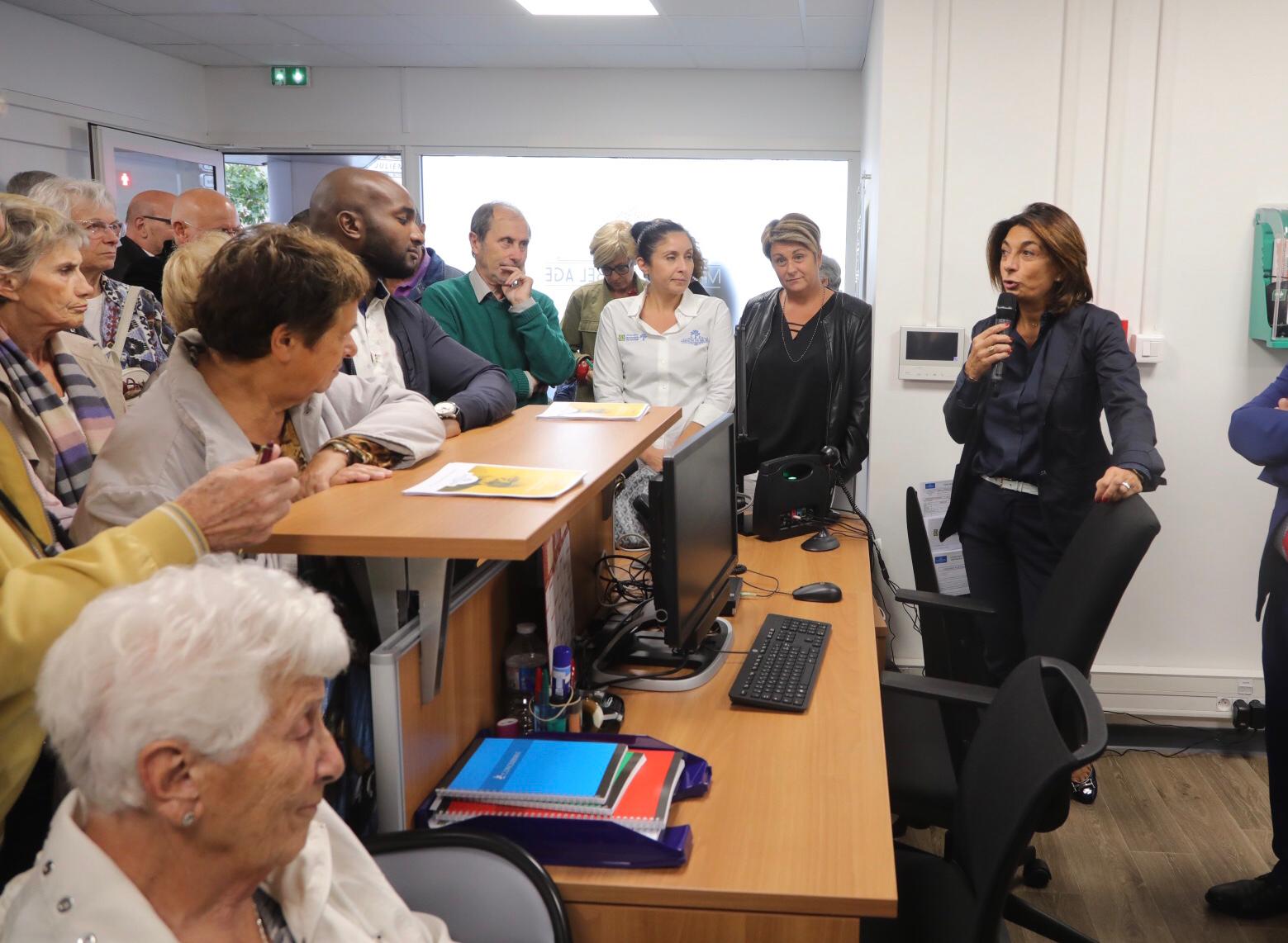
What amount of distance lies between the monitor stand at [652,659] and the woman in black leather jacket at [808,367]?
5.38 ft

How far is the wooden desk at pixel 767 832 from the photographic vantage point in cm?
126

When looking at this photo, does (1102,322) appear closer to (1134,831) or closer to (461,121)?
(1134,831)

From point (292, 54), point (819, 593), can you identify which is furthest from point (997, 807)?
point (292, 54)

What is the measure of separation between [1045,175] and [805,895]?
9.37 feet

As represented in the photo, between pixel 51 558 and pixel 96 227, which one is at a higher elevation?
pixel 96 227

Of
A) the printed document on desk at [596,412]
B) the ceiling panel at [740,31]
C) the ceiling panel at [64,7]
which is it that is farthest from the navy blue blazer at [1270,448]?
the ceiling panel at [64,7]

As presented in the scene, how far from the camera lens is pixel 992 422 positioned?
9.44 feet

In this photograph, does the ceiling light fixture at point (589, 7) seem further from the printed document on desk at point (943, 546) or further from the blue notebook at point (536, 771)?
the blue notebook at point (536, 771)

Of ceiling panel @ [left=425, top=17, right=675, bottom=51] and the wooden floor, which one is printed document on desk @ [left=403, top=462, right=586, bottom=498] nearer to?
the wooden floor

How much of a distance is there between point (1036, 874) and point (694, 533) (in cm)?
140

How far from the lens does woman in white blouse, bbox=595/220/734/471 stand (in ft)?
11.4

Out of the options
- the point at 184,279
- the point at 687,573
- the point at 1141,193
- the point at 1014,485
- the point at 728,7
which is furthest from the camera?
the point at 728,7

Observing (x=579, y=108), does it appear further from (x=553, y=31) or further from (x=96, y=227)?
(x=96, y=227)

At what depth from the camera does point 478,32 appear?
5504 millimetres
